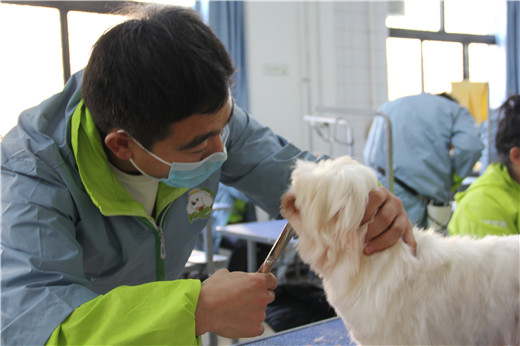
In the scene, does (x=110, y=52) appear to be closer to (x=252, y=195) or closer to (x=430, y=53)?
(x=252, y=195)

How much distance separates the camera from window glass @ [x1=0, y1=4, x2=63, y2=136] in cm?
383

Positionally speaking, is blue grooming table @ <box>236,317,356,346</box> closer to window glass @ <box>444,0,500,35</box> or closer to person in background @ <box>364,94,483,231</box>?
person in background @ <box>364,94,483,231</box>

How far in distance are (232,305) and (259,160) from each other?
0.58m

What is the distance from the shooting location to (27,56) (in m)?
4.04

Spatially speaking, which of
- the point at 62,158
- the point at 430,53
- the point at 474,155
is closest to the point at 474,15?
the point at 430,53

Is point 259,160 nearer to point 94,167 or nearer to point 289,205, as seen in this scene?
point 289,205

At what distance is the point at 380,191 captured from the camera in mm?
1022

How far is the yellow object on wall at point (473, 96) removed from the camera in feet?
17.4

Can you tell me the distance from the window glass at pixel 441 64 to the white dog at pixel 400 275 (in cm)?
598

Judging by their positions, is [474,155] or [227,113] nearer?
[227,113]

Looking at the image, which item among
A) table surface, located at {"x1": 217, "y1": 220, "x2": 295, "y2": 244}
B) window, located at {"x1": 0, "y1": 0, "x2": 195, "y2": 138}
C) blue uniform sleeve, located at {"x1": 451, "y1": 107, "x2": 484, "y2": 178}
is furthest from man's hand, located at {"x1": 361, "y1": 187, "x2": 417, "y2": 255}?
window, located at {"x1": 0, "y1": 0, "x2": 195, "y2": 138}

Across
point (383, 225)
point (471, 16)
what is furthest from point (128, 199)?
point (471, 16)

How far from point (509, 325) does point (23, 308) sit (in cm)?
92

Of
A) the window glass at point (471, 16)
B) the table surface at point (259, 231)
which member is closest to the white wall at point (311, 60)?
the window glass at point (471, 16)
